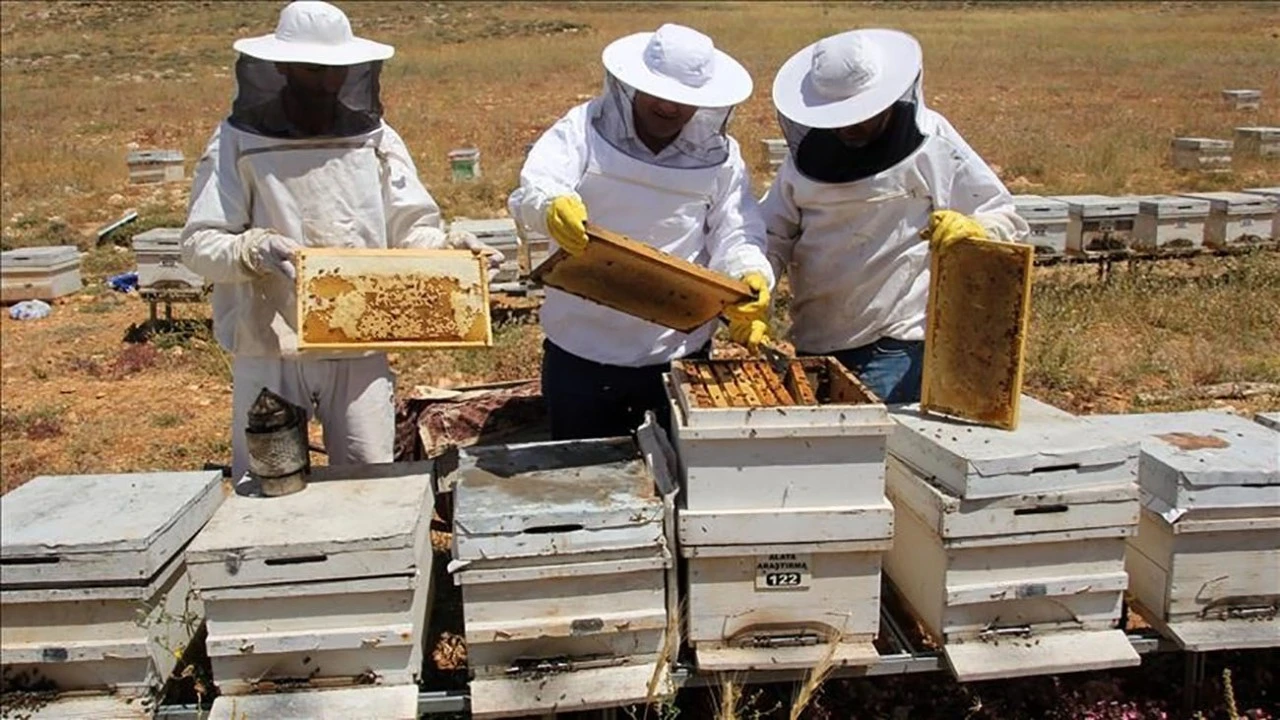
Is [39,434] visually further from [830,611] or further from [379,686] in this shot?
[830,611]

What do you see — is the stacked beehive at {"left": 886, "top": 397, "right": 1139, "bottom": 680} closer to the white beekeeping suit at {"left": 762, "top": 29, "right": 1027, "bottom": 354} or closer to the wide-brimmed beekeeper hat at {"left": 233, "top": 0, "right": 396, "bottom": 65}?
the white beekeeping suit at {"left": 762, "top": 29, "right": 1027, "bottom": 354}

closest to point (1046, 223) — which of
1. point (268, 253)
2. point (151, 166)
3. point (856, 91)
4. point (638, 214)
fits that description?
point (856, 91)

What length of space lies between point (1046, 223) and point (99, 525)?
716 centimetres

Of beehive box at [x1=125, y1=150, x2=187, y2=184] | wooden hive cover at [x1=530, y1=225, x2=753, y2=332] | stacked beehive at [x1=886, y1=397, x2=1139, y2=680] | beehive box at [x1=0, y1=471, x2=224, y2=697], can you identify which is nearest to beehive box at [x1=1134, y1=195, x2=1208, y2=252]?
stacked beehive at [x1=886, y1=397, x2=1139, y2=680]

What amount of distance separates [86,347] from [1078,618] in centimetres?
780

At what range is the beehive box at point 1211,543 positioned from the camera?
283 cm

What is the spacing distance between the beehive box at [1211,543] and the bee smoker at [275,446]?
2.39 meters

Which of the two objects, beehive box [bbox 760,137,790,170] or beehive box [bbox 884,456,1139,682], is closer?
beehive box [bbox 884,456,1139,682]

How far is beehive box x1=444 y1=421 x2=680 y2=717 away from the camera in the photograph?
2.59m

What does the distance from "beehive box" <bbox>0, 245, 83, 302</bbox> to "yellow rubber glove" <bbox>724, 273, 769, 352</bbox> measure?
832 centimetres

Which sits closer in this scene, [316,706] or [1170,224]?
[316,706]

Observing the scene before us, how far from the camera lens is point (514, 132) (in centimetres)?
1816

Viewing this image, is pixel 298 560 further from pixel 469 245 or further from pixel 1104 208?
pixel 1104 208

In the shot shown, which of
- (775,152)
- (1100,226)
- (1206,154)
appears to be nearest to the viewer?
(1100,226)
